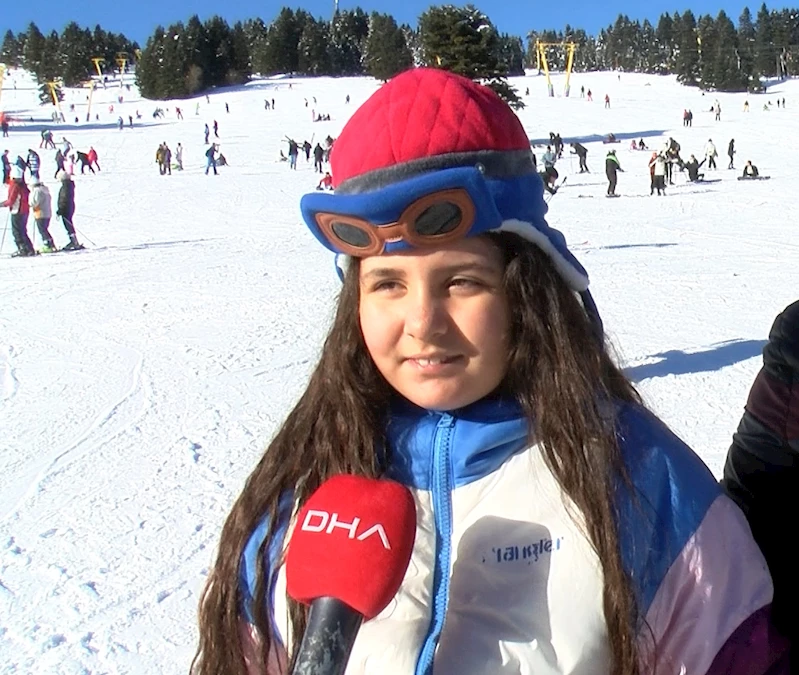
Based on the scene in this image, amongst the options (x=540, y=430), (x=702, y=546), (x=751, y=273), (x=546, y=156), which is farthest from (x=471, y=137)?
(x=546, y=156)

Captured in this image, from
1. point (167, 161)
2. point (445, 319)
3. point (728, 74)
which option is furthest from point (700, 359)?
point (728, 74)

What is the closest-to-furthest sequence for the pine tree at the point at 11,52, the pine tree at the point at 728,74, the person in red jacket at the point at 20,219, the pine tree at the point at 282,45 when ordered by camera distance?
the person in red jacket at the point at 20,219 → the pine tree at the point at 728,74 → the pine tree at the point at 282,45 → the pine tree at the point at 11,52

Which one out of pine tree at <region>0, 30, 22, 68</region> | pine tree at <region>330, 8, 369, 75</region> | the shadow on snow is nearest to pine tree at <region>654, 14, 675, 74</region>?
pine tree at <region>330, 8, 369, 75</region>

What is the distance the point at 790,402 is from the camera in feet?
5.77

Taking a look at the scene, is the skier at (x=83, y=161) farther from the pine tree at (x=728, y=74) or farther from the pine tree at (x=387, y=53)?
the pine tree at (x=728, y=74)

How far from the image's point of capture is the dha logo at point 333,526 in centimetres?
122

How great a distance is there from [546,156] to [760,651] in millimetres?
21164

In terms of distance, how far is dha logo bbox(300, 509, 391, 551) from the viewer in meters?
1.22

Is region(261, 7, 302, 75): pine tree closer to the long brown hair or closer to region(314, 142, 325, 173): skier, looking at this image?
region(314, 142, 325, 173): skier

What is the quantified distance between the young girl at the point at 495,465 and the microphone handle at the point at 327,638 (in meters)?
0.28

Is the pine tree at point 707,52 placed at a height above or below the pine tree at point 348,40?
below

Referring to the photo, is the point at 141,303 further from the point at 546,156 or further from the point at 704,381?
the point at 546,156

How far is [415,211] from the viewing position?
1.37 m

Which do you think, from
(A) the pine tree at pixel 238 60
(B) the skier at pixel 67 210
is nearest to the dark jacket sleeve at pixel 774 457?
(B) the skier at pixel 67 210
